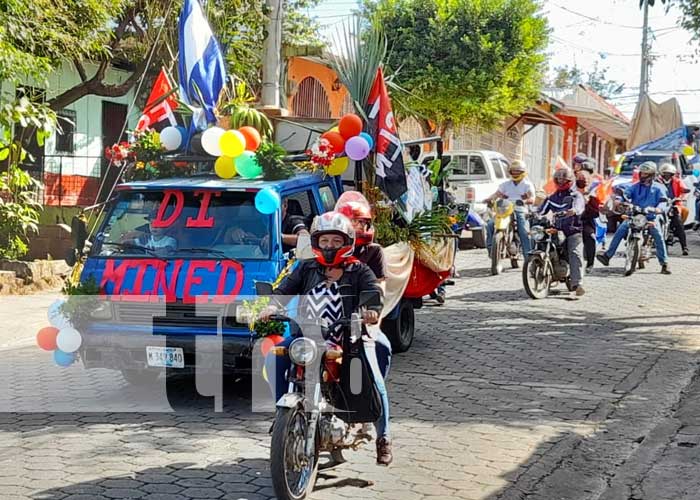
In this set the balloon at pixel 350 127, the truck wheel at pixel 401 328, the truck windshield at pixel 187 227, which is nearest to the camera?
the truck windshield at pixel 187 227

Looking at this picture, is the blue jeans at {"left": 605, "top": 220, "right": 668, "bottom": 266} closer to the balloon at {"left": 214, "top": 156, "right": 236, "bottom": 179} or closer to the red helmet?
the balloon at {"left": 214, "top": 156, "right": 236, "bottom": 179}

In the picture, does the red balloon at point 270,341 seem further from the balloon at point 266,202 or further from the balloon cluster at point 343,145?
the balloon cluster at point 343,145

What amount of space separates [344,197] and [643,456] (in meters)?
2.69

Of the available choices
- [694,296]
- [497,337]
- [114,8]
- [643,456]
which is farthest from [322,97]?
[643,456]

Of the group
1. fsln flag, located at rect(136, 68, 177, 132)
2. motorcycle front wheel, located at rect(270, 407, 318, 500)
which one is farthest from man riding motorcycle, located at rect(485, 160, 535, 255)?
motorcycle front wheel, located at rect(270, 407, 318, 500)

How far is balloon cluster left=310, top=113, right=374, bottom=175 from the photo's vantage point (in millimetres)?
8680

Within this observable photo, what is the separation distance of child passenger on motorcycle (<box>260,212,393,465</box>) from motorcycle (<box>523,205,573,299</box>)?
8.07m

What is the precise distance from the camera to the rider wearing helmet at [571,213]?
13.8 meters

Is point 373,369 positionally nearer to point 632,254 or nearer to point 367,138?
point 367,138

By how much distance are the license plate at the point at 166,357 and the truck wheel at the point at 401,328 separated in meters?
2.75

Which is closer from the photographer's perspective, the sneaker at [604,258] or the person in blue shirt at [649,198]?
the person in blue shirt at [649,198]

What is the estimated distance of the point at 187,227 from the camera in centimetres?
808

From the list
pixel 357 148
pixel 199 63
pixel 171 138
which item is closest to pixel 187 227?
pixel 171 138

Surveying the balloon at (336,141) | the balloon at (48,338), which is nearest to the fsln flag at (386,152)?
the balloon at (336,141)
